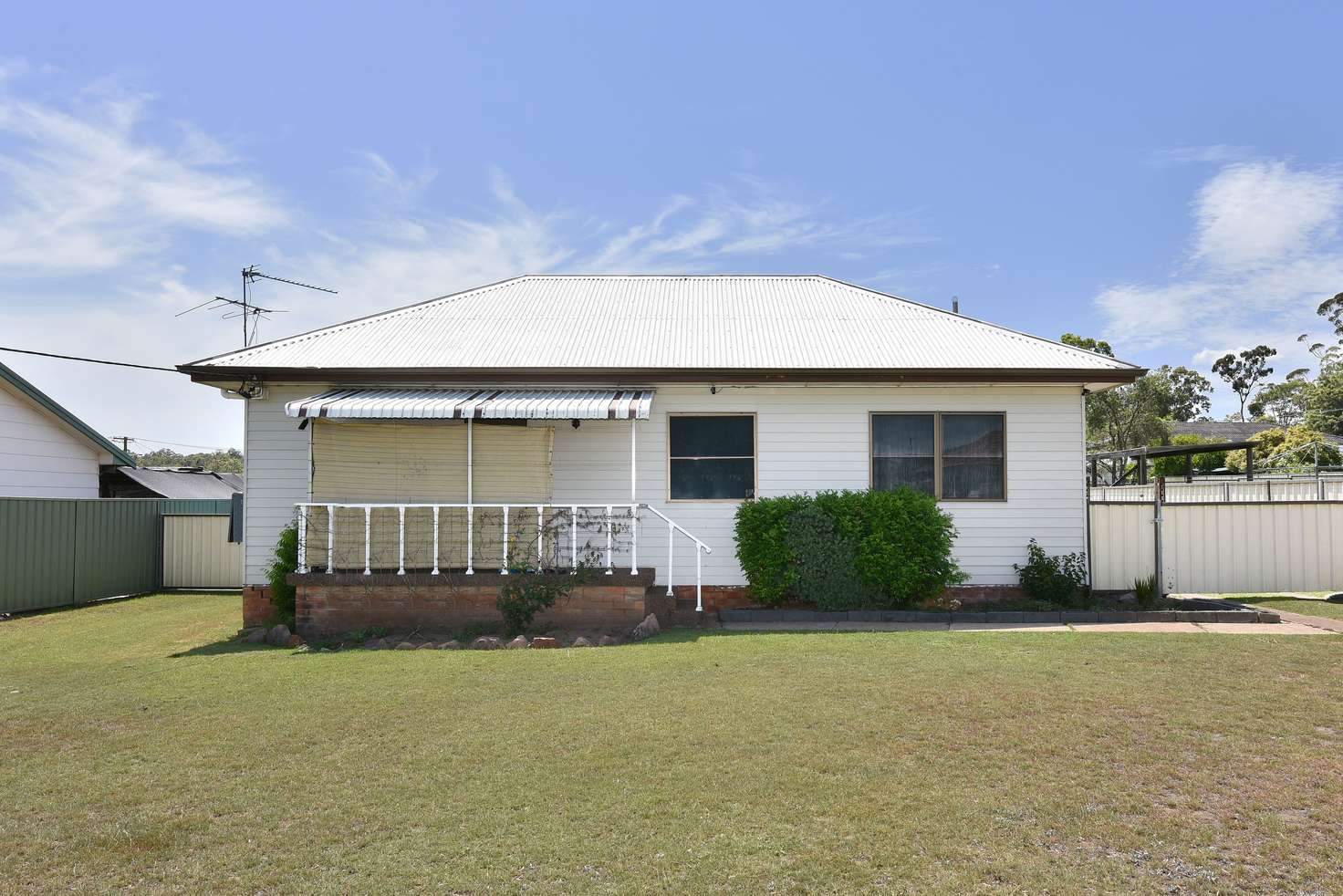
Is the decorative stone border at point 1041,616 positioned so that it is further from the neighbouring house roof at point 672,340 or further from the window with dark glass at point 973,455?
the neighbouring house roof at point 672,340

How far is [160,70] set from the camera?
14.5 m

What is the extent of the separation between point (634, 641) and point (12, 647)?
7.54m

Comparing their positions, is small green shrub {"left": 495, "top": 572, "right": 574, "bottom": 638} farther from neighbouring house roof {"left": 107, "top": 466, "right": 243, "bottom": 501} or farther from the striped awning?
neighbouring house roof {"left": 107, "top": 466, "right": 243, "bottom": 501}

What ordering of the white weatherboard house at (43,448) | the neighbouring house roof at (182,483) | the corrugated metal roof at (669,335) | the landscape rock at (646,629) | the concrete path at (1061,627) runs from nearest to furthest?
the concrete path at (1061,627) → the landscape rock at (646,629) → the corrugated metal roof at (669,335) → the white weatherboard house at (43,448) → the neighbouring house roof at (182,483)

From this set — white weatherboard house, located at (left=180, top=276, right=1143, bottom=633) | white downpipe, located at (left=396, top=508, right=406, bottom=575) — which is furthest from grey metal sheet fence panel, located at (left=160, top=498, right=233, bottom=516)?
white downpipe, located at (left=396, top=508, right=406, bottom=575)

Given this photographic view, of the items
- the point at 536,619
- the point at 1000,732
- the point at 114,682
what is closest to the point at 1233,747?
the point at 1000,732

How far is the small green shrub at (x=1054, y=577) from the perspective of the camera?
1151 cm

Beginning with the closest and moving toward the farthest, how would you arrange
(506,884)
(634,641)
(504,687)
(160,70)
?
(506,884), (504,687), (634,641), (160,70)

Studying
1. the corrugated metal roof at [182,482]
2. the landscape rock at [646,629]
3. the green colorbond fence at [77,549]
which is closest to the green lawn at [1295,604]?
the landscape rock at [646,629]

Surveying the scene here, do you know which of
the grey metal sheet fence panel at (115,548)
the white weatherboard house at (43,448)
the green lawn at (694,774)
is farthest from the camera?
the white weatherboard house at (43,448)

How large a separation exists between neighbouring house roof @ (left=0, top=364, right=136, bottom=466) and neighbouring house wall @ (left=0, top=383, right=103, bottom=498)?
156 mm

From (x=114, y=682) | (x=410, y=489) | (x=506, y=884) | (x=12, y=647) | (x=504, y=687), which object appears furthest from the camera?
(x=410, y=489)

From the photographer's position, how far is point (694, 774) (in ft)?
16.5

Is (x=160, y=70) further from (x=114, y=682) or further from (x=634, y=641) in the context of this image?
(x=634, y=641)
